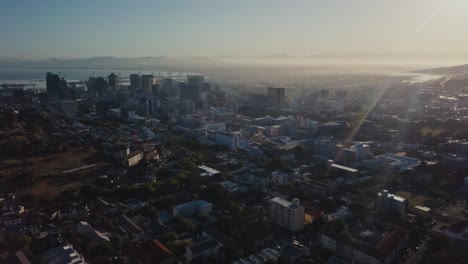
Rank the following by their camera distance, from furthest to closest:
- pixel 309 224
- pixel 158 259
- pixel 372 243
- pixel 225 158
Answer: pixel 225 158, pixel 309 224, pixel 372 243, pixel 158 259

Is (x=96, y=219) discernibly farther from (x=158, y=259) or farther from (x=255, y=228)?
(x=255, y=228)

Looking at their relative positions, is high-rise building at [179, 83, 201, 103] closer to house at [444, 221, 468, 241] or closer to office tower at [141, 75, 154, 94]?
office tower at [141, 75, 154, 94]

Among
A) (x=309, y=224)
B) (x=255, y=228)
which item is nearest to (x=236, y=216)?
(x=255, y=228)

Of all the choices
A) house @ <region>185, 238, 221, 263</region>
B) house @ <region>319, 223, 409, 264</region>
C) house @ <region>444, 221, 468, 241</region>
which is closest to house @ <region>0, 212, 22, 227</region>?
house @ <region>185, 238, 221, 263</region>

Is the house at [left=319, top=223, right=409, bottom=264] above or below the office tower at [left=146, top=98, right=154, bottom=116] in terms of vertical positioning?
below

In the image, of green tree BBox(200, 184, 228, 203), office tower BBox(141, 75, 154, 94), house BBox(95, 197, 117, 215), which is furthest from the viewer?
office tower BBox(141, 75, 154, 94)

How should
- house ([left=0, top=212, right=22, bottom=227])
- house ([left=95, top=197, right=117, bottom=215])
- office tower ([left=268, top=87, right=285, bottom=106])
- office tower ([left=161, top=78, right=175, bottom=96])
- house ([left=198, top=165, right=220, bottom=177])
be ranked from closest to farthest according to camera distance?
house ([left=0, top=212, right=22, bottom=227]), house ([left=95, top=197, right=117, bottom=215]), house ([left=198, top=165, right=220, bottom=177]), office tower ([left=268, top=87, right=285, bottom=106]), office tower ([left=161, top=78, right=175, bottom=96])

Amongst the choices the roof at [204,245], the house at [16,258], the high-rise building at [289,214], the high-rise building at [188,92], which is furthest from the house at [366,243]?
the high-rise building at [188,92]
